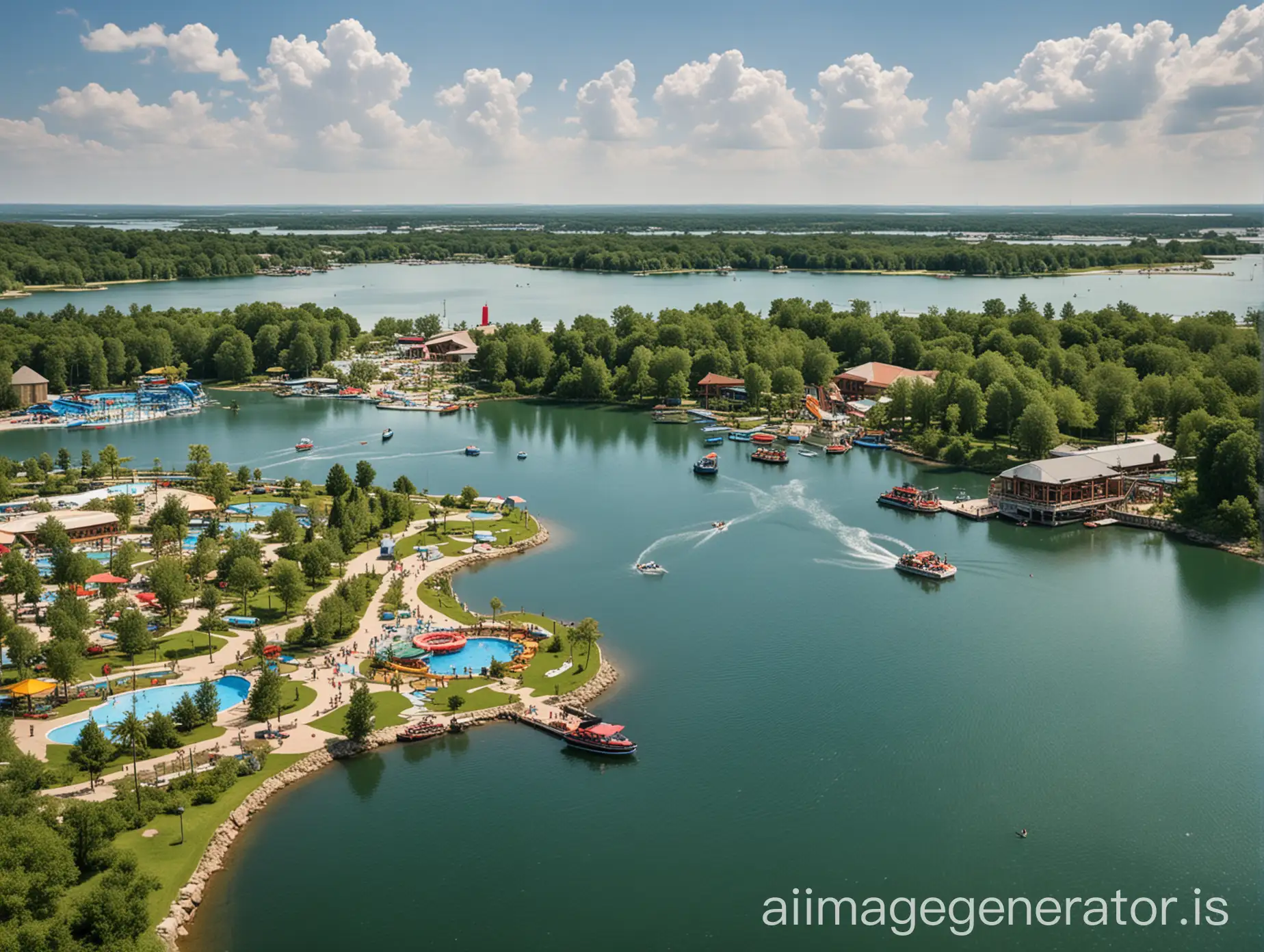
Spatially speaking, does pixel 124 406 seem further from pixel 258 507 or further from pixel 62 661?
pixel 62 661

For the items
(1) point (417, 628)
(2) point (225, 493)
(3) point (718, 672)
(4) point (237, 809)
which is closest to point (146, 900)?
(4) point (237, 809)

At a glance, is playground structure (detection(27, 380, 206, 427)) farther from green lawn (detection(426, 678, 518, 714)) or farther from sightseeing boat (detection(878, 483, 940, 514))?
green lawn (detection(426, 678, 518, 714))

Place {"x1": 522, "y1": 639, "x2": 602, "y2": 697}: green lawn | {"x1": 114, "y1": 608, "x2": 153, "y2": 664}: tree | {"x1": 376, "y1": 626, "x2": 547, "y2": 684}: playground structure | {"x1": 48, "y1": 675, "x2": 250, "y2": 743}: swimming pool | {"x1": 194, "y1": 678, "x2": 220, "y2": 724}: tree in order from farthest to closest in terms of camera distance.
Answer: {"x1": 376, "y1": 626, "x2": 547, "y2": 684}: playground structure < {"x1": 114, "y1": 608, "x2": 153, "y2": 664}: tree < {"x1": 522, "y1": 639, "x2": 602, "y2": 697}: green lawn < {"x1": 194, "y1": 678, "x2": 220, "y2": 724}: tree < {"x1": 48, "y1": 675, "x2": 250, "y2": 743}: swimming pool

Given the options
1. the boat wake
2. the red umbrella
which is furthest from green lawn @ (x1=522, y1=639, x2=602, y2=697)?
the red umbrella

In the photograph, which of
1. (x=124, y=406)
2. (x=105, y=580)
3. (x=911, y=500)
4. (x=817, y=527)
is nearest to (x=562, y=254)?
(x=124, y=406)

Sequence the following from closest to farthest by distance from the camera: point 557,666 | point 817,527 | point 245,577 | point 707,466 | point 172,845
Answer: point 172,845
point 557,666
point 245,577
point 817,527
point 707,466

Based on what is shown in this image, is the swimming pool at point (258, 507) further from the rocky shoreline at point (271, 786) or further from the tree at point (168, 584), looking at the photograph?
the rocky shoreline at point (271, 786)
